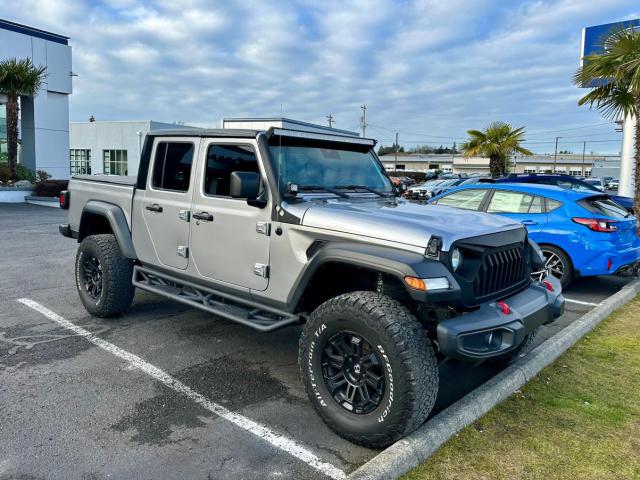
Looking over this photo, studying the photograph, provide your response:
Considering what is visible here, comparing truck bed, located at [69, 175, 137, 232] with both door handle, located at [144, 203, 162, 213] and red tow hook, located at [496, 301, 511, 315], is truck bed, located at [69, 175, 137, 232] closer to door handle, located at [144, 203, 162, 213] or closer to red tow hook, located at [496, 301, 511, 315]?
door handle, located at [144, 203, 162, 213]

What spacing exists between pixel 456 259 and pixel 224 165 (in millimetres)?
2140

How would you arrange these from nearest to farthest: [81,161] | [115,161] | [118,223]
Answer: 1. [118,223]
2. [115,161]
3. [81,161]

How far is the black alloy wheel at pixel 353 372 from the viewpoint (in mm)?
3311

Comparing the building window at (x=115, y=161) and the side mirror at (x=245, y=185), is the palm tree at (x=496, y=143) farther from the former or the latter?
the building window at (x=115, y=161)

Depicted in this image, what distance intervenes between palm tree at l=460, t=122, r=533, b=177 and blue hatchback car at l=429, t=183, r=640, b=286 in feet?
57.6

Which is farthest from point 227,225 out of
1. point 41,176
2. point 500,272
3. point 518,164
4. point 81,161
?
point 518,164

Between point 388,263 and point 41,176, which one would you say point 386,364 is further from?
point 41,176

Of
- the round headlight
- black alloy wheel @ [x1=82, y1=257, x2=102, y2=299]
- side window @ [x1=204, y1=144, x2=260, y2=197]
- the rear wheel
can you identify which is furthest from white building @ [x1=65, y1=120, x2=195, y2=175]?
the round headlight

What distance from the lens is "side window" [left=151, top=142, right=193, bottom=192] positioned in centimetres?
480

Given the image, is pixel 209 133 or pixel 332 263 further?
pixel 209 133

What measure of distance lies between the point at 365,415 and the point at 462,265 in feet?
3.74

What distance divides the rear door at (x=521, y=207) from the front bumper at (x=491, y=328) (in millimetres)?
3846

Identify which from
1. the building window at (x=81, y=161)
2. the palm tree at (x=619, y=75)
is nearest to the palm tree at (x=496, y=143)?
the palm tree at (x=619, y=75)

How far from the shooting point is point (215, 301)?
4609 mm
